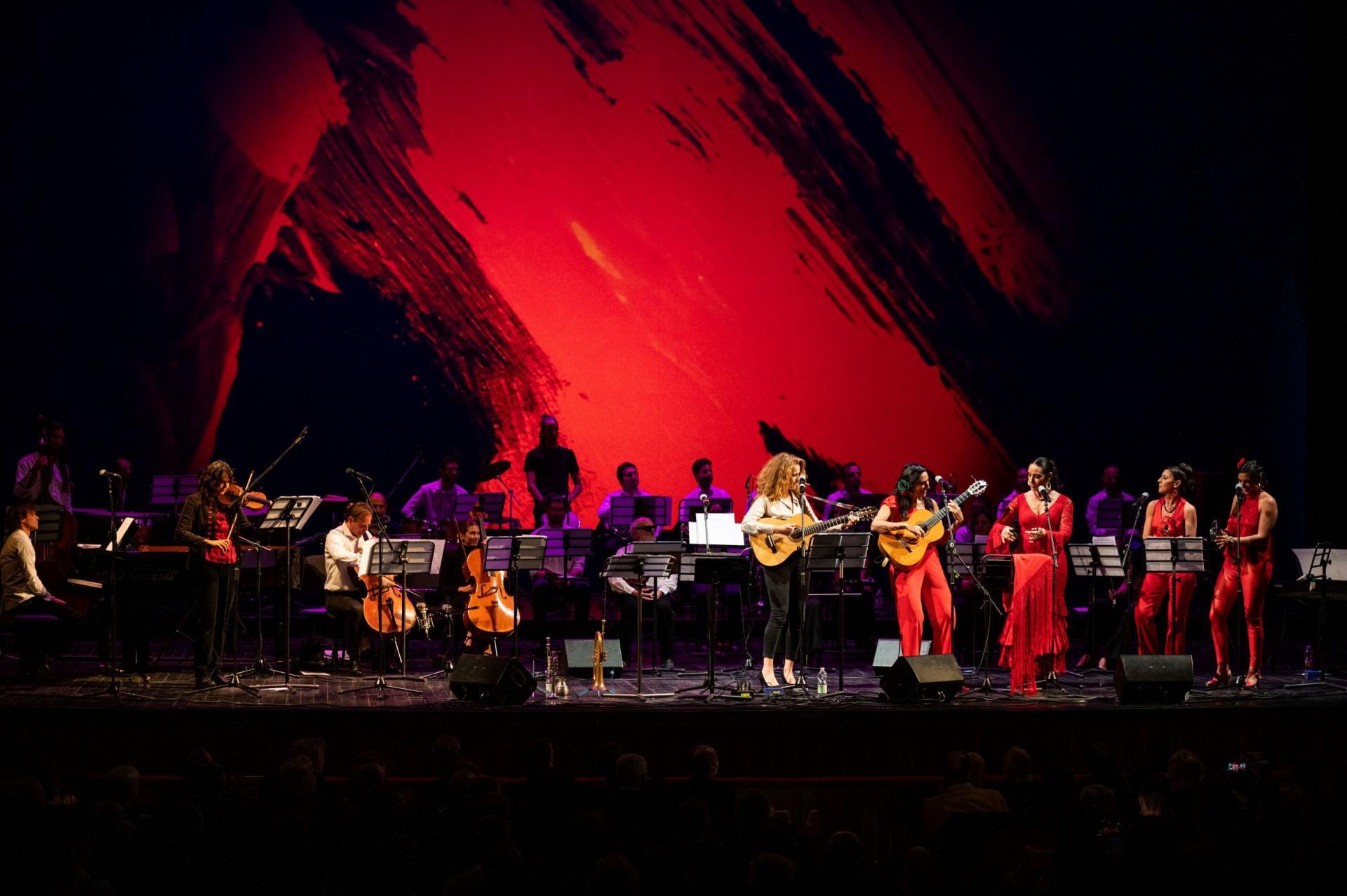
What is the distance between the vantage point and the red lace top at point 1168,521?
10.6 m

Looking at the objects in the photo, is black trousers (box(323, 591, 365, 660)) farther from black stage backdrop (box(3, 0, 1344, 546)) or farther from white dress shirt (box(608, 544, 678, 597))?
black stage backdrop (box(3, 0, 1344, 546))

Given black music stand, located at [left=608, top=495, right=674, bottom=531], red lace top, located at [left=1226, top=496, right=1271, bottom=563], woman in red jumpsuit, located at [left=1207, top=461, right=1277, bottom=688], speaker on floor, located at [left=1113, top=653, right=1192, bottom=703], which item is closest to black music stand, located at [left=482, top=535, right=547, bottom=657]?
black music stand, located at [left=608, top=495, right=674, bottom=531]

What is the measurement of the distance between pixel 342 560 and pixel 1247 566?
24.3ft

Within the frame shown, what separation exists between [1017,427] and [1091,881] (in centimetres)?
1185

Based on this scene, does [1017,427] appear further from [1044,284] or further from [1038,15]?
[1038,15]

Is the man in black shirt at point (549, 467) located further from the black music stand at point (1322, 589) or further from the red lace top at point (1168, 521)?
the black music stand at point (1322, 589)

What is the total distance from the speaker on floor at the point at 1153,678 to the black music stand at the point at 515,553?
428cm

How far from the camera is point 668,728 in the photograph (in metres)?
8.71

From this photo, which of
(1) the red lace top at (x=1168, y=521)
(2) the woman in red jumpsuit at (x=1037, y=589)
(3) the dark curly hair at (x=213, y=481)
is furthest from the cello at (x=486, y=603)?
(1) the red lace top at (x=1168, y=521)

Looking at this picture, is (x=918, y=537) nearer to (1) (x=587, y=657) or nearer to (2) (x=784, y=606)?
(2) (x=784, y=606)

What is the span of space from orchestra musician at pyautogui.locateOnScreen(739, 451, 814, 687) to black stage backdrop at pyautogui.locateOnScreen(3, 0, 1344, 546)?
19.4 ft

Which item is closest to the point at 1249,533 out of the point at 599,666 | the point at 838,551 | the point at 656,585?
the point at 838,551

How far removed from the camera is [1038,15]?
53.5 feet

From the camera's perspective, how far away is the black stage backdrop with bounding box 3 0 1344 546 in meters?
15.1
